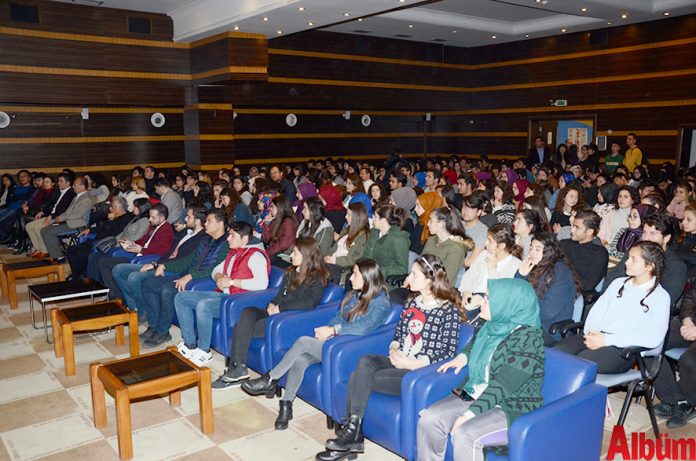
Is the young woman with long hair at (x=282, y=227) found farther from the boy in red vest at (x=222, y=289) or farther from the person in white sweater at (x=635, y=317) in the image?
the person in white sweater at (x=635, y=317)

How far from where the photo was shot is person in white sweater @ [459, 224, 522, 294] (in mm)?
4395

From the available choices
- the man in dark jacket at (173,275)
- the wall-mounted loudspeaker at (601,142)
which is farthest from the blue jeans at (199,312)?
the wall-mounted loudspeaker at (601,142)

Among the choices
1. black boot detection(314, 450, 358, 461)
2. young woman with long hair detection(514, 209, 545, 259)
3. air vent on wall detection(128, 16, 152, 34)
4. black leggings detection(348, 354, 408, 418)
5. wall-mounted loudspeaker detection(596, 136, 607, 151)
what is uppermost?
air vent on wall detection(128, 16, 152, 34)

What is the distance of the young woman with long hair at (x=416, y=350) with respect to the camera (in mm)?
3471

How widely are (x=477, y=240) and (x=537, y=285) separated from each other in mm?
1583

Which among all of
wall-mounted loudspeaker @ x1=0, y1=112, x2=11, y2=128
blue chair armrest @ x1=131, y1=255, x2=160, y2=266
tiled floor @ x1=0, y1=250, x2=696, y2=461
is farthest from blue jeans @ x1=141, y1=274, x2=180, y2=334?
wall-mounted loudspeaker @ x1=0, y1=112, x2=11, y2=128

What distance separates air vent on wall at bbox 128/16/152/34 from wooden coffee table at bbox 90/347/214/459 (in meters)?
9.51

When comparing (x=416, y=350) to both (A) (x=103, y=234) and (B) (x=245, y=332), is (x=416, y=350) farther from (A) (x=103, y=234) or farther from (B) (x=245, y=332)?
(A) (x=103, y=234)

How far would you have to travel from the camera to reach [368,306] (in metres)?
3.99

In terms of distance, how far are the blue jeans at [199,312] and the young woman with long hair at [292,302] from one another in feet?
1.62

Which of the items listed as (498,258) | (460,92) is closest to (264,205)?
(498,258)

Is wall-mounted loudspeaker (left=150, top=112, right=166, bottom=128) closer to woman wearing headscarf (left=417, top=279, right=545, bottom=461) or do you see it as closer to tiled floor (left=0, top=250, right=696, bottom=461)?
tiled floor (left=0, top=250, right=696, bottom=461)

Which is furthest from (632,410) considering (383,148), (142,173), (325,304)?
(383,148)

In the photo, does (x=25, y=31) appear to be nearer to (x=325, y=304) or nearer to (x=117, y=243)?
(x=117, y=243)
